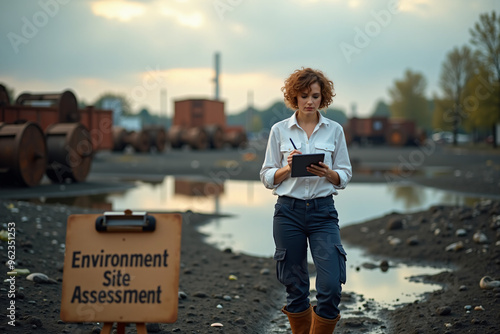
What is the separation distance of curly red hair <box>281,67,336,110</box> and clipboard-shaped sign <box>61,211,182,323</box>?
3.72 ft

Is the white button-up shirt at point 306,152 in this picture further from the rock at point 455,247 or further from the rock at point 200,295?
the rock at point 455,247

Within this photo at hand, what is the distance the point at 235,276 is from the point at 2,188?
8884 mm

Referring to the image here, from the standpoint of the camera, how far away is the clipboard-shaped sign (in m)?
3.19

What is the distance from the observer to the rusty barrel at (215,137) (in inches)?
1817

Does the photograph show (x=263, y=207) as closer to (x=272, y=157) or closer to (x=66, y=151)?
(x=66, y=151)

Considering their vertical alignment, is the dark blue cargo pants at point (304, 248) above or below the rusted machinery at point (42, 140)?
below

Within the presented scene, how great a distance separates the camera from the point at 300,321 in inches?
146

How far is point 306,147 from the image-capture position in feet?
12.2

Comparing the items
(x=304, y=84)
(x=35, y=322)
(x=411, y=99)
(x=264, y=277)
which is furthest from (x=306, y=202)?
(x=411, y=99)

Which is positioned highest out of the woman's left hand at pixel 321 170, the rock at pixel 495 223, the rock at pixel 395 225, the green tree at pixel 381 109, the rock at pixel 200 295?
the green tree at pixel 381 109

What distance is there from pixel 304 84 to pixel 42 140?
11461 mm

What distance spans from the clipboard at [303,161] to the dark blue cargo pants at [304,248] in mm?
255

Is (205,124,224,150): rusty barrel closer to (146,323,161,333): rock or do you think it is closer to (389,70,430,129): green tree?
(146,323,161,333): rock

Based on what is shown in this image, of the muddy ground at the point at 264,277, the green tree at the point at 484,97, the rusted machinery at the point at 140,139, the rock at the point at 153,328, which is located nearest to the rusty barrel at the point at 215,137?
the rusted machinery at the point at 140,139
